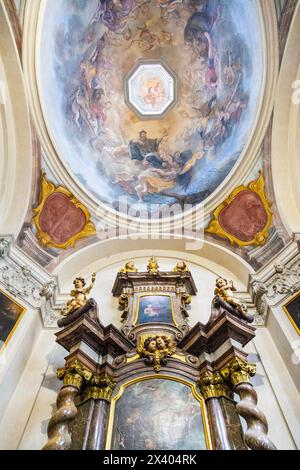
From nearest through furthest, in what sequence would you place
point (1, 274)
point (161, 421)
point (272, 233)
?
1. point (161, 421)
2. point (1, 274)
3. point (272, 233)

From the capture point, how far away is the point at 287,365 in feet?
21.0

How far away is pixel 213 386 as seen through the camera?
5.45 meters

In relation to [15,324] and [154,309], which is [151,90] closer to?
[154,309]

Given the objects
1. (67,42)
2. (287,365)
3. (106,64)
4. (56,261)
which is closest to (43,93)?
(67,42)

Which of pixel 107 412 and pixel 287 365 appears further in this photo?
pixel 287 365

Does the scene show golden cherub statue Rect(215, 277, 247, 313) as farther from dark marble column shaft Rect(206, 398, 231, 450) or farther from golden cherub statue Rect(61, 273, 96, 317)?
golden cherub statue Rect(61, 273, 96, 317)

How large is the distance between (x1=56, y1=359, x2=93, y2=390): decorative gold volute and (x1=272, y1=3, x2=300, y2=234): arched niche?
18.7ft

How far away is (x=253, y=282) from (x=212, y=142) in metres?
5.50

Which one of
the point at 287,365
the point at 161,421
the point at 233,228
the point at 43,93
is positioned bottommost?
the point at 161,421

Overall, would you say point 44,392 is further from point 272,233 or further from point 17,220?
point 272,233

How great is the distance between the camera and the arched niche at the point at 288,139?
8.40 metres

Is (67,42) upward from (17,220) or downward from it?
upward

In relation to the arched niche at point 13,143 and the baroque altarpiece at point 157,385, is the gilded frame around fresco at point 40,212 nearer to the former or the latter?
the arched niche at point 13,143

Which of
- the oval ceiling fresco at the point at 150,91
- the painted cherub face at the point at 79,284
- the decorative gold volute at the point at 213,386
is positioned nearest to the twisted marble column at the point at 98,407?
the decorative gold volute at the point at 213,386
